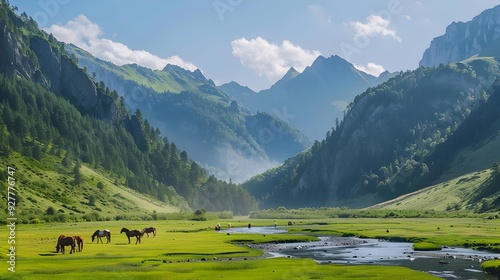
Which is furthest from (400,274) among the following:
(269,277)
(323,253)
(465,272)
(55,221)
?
(55,221)

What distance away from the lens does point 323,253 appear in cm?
7625

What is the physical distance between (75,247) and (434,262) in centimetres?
4755

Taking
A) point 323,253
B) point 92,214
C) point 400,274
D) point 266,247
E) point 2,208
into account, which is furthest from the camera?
point 92,214

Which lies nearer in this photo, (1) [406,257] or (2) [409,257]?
(2) [409,257]

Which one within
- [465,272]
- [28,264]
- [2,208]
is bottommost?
[465,272]

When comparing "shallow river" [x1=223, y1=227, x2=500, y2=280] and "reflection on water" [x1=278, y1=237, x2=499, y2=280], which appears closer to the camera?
"reflection on water" [x1=278, y1=237, x2=499, y2=280]

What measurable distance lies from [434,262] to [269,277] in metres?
27.4

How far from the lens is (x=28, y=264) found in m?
53.9

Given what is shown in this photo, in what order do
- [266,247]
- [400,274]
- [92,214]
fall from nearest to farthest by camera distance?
[400,274] → [266,247] → [92,214]

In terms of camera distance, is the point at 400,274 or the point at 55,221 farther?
the point at 55,221

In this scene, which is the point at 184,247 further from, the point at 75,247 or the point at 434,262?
the point at 434,262

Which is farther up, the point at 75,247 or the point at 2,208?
the point at 2,208

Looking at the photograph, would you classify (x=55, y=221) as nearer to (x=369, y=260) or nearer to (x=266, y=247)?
(x=266, y=247)

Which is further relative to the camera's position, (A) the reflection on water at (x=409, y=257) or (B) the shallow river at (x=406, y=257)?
(B) the shallow river at (x=406, y=257)
